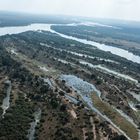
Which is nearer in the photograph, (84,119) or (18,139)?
(18,139)

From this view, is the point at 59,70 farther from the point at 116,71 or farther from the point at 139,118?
the point at 139,118

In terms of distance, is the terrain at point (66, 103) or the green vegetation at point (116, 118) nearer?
the terrain at point (66, 103)

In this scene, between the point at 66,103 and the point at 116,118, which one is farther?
the point at 66,103

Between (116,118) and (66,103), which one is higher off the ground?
(66,103)

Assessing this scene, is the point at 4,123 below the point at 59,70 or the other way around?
the other way around

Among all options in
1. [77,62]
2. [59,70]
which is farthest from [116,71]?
[59,70]

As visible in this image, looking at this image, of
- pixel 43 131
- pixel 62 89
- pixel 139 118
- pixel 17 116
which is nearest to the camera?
pixel 43 131

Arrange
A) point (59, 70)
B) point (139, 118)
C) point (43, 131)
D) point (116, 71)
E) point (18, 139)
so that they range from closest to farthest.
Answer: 1. point (18, 139)
2. point (43, 131)
3. point (139, 118)
4. point (59, 70)
5. point (116, 71)

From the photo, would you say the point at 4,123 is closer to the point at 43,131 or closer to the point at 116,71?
the point at 43,131

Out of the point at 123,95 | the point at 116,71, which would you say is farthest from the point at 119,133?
the point at 116,71

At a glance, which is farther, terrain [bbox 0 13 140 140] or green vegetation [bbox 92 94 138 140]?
green vegetation [bbox 92 94 138 140]
